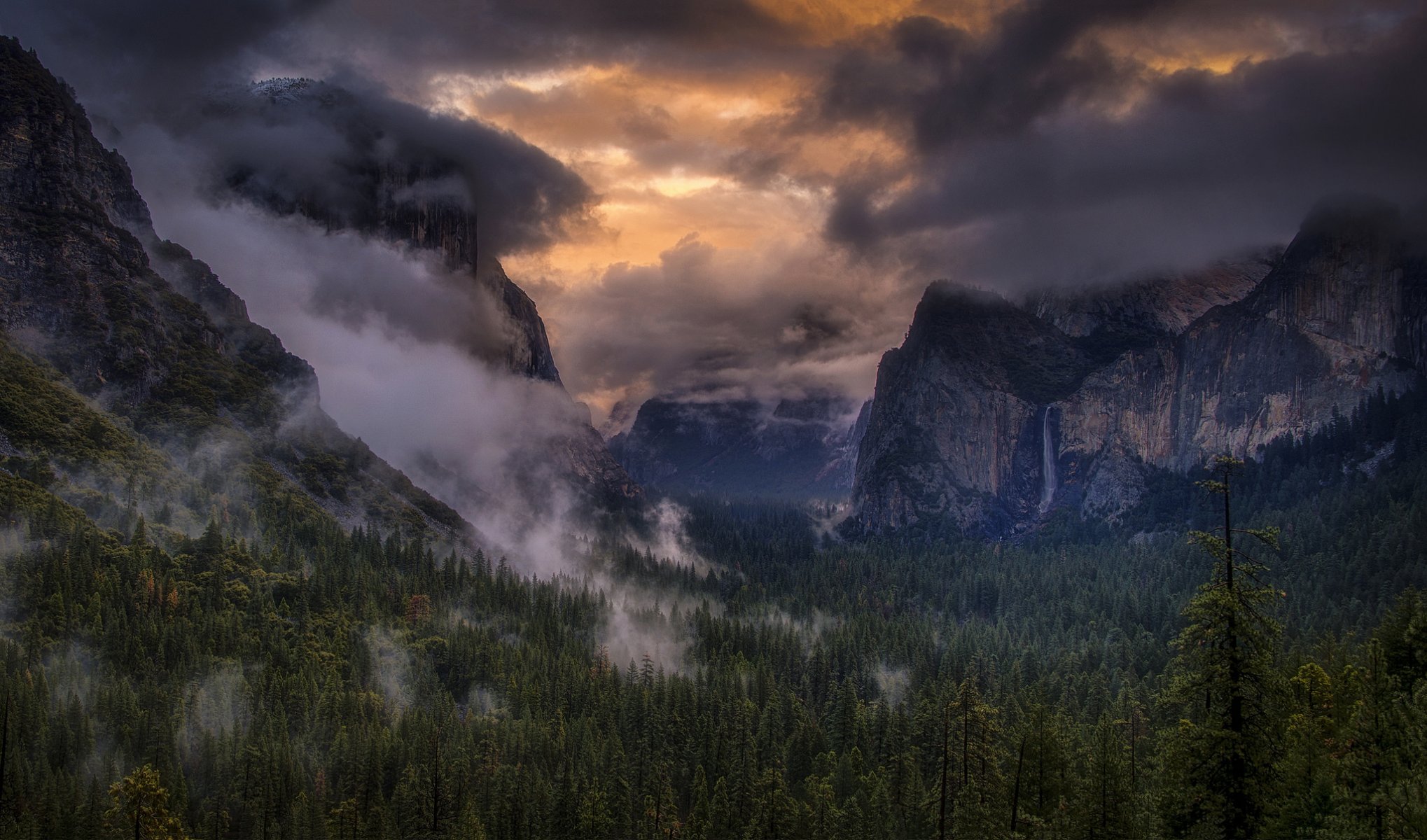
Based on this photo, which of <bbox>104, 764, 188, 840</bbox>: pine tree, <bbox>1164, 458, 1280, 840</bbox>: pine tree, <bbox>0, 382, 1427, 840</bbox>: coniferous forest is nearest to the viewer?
<bbox>1164, 458, 1280, 840</bbox>: pine tree

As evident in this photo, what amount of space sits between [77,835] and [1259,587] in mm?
99533

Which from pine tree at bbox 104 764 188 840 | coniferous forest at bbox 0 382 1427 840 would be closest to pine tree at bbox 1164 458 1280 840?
coniferous forest at bbox 0 382 1427 840

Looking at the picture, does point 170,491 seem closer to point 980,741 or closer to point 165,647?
point 165,647

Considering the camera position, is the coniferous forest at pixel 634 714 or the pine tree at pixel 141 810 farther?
the pine tree at pixel 141 810

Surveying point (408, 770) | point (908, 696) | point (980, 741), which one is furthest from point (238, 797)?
point (908, 696)

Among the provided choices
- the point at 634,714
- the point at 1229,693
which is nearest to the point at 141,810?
the point at 1229,693

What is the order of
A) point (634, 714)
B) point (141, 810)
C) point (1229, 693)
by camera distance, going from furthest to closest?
point (634, 714), point (141, 810), point (1229, 693)

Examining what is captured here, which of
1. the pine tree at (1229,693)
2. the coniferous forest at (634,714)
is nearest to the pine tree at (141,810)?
the coniferous forest at (634,714)

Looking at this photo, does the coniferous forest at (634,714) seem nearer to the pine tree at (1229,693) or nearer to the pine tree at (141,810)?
the pine tree at (1229,693)

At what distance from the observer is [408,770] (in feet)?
354

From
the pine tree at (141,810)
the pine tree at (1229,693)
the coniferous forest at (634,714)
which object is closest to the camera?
the pine tree at (1229,693)

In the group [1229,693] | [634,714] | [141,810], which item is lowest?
[634,714]

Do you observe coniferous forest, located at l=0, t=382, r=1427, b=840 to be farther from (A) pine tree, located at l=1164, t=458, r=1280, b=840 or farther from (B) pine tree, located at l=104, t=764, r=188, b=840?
(B) pine tree, located at l=104, t=764, r=188, b=840

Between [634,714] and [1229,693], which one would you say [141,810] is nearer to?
[1229,693]
